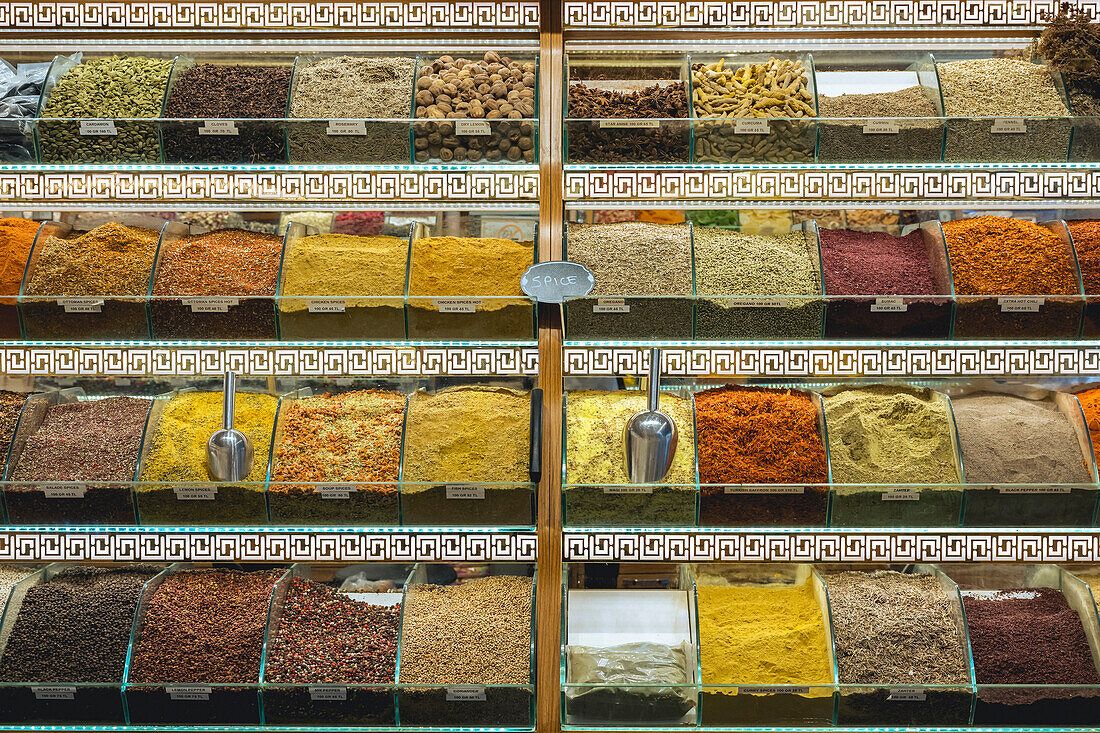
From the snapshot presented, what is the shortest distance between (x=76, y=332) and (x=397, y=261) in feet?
2.96

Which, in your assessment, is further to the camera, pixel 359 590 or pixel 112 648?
pixel 359 590

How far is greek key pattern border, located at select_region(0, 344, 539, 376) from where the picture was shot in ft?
7.59

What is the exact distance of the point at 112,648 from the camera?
216cm

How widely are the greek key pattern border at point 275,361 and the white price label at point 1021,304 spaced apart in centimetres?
128

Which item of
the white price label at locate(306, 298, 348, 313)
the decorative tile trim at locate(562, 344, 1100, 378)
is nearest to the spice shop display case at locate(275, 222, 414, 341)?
the white price label at locate(306, 298, 348, 313)

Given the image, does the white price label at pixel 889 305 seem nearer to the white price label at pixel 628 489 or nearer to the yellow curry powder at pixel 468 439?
the white price label at pixel 628 489

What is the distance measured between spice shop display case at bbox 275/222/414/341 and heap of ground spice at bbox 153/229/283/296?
0.09m

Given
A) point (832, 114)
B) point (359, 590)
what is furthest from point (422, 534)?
point (832, 114)

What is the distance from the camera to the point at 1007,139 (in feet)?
7.38

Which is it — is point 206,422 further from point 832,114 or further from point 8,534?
point 832,114

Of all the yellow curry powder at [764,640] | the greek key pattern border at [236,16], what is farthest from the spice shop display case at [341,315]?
the yellow curry powder at [764,640]

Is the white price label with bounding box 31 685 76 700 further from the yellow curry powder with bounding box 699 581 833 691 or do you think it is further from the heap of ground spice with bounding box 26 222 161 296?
the yellow curry powder with bounding box 699 581 833 691

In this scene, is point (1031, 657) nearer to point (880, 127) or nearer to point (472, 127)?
point (880, 127)

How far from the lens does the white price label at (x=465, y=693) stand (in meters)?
2.07
